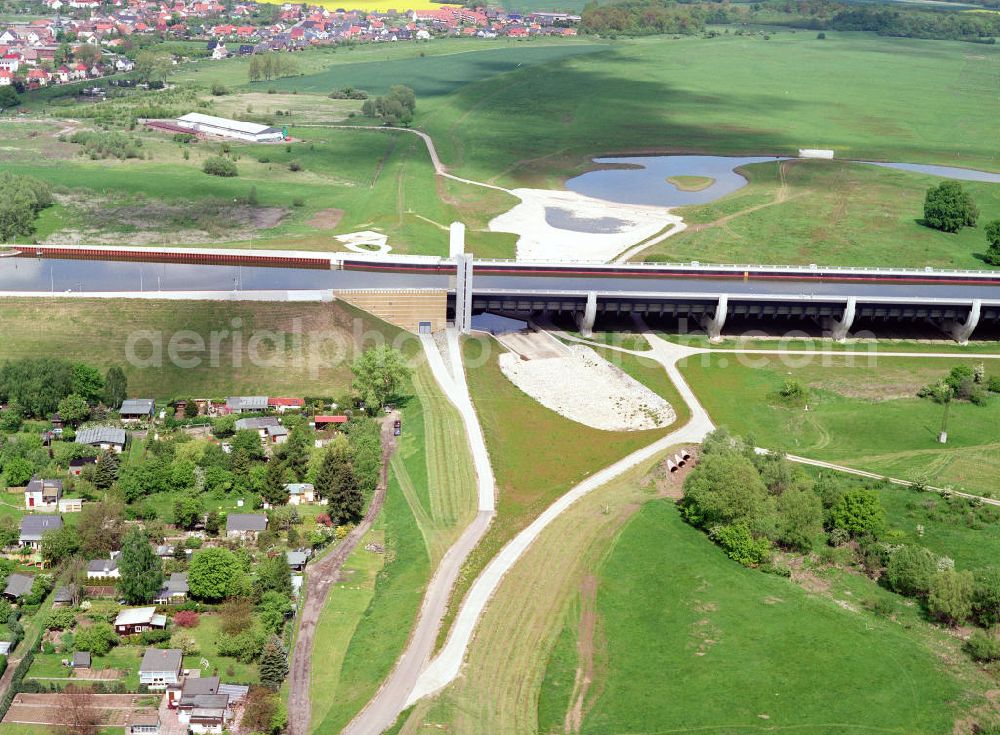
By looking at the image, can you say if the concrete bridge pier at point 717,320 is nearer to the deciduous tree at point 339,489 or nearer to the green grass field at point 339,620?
the deciduous tree at point 339,489

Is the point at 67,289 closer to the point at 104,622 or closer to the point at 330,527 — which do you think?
the point at 330,527

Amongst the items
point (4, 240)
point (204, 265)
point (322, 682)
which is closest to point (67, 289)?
point (204, 265)

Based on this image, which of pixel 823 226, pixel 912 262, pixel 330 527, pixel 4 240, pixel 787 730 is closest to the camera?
pixel 787 730

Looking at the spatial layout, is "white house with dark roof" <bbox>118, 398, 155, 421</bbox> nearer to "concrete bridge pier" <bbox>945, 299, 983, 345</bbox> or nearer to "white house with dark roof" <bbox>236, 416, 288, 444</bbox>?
"white house with dark roof" <bbox>236, 416, 288, 444</bbox>

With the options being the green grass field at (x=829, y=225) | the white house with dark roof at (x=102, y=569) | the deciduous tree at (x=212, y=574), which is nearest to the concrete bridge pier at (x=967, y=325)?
the green grass field at (x=829, y=225)

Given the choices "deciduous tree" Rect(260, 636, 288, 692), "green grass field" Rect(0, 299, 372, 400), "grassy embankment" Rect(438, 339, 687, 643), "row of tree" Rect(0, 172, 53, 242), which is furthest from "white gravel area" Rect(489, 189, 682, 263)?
"deciduous tree" Rect(260, 636, 288, 692)

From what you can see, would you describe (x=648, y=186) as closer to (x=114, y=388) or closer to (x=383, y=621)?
(x=114, y=388)

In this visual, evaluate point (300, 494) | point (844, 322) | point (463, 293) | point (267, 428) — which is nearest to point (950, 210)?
point (844, 322)
